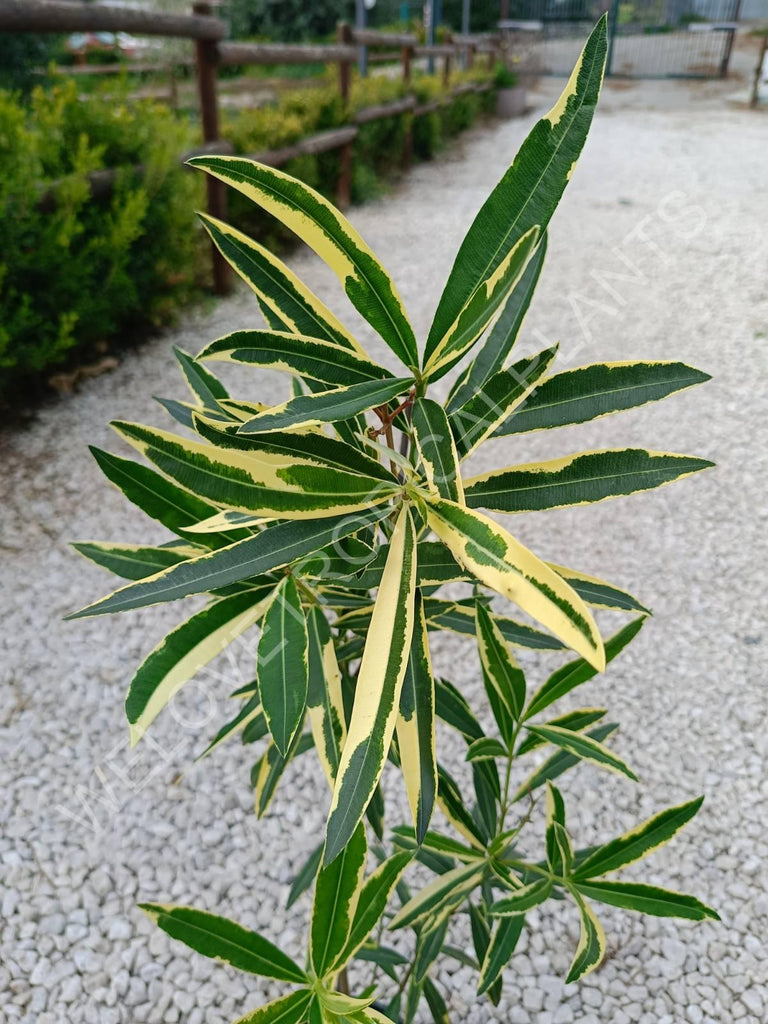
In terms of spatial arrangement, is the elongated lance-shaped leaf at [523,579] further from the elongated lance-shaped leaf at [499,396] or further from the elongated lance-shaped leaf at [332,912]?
the elongated lance-shaped leaf at [332,912]

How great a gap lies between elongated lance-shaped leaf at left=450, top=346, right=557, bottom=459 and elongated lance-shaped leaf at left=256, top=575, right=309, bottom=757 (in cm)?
19

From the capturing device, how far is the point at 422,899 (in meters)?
0.96

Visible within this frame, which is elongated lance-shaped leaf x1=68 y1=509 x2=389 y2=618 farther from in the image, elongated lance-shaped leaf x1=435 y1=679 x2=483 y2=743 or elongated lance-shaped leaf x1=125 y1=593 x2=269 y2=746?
elongated lance-shaped leaf x1=435 y1=679 x2=483 y2=743

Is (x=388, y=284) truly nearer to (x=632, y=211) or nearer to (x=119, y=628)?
(x=119, y=628)

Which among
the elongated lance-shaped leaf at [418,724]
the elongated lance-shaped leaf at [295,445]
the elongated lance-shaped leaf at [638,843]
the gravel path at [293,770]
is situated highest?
the elongated lance-shaped leaf at [295,445]

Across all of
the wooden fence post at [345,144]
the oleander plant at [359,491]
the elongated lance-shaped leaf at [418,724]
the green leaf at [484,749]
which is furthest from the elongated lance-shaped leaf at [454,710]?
the wooden fence post at [345,144]

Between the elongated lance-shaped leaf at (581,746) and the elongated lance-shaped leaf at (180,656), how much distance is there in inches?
14.0

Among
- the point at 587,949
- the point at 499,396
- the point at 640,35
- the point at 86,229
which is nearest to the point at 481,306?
the point at 499,396

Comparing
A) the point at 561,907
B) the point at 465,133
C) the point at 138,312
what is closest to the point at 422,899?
the point at 561,907

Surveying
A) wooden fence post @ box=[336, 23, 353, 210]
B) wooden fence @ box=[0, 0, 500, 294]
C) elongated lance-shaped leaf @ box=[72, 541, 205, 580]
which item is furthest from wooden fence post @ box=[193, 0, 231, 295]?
elongated lance-shaped leaf @ box=[72, 541, 205, 580]

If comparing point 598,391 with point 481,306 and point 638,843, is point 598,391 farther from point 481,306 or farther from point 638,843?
point 638,843

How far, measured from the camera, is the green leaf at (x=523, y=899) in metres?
0.85

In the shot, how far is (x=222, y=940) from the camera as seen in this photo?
0.77 metres

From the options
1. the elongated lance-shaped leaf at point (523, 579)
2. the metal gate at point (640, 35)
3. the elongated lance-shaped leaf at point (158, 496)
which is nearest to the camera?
the elongated lance-shaped leaf at point (523, 579)
